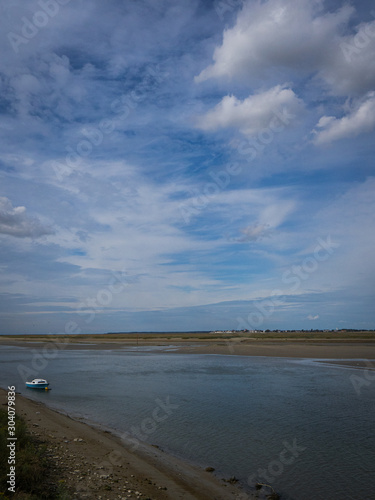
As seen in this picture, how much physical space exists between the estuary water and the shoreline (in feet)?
3.44

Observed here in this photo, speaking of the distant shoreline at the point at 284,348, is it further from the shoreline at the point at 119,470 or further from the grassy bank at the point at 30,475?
the grassy bank at the point at 30,475

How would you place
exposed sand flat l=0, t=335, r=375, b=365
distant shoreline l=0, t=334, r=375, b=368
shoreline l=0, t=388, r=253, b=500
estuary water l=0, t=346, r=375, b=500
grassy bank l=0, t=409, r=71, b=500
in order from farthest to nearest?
1. exposed sand flat l=0, t=335, r=375, b=365
2. distant shoreline l=0, t=334, r=375, b=368
3. estuary water l=0, t=346, r=375, b=500
4. shoreline l=0, t=388, r=253, b=500
5. grassy bank l=0, t=409, r=71, b=500

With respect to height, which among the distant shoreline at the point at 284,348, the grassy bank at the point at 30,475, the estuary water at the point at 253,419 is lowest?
the distant shoreline at the point at 284,348

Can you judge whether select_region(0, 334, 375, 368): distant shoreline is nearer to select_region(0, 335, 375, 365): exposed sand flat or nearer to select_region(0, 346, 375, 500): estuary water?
select_region(0, 335, 375, 365): exposed sand flat

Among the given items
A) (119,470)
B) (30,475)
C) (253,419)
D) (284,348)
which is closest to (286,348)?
(284,348)

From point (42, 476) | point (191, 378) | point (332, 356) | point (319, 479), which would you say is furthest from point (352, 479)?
point (332, 356)

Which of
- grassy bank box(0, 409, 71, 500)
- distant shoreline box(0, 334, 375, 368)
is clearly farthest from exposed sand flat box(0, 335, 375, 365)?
grassy bank box(0, 409, 71, 500)

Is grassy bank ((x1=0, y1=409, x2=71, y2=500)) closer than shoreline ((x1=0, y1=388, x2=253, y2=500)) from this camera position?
Yes

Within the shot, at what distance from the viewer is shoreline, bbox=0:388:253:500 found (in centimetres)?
1070

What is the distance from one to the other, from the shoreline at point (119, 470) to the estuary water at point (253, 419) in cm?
105

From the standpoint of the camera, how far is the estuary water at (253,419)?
13406mm

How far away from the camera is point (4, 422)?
14.2 meters

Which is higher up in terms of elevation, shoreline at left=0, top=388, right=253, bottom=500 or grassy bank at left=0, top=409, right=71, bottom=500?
grassy bank at left=0, top=409, right=71, bottom=500

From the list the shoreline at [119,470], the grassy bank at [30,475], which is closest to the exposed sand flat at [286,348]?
the shoreline at [119,470]
